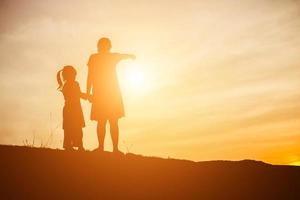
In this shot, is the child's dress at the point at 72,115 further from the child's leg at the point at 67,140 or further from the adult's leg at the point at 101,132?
the adult's leg at the point at 101,132

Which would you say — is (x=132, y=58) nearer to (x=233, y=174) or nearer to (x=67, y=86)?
(x=67, y=86)

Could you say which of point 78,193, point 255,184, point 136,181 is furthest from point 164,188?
point 255,184

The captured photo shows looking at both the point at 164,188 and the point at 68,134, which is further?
the point at 68,134

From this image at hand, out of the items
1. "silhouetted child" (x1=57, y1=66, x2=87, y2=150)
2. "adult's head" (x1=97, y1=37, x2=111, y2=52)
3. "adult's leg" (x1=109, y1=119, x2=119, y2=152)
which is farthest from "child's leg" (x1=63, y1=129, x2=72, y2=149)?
"adult's head" (x1=97, y1=37, x2=111, y2=52)

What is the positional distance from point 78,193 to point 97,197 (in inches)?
14.0

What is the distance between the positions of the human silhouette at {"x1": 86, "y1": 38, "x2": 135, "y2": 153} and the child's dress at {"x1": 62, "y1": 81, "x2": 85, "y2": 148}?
703 millimetres

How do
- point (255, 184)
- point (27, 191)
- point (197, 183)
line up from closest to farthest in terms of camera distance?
point (27, 191), point (197, 183), point (255, 184)

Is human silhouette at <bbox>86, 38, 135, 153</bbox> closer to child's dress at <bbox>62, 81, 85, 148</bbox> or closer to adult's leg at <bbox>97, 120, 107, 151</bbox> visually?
adult's leg at <bbox>97, 120, 107, 151</bbox>

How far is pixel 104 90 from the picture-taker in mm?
11398

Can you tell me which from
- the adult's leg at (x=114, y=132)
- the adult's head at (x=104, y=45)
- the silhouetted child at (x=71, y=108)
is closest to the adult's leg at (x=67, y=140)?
the silhouetted child at (x=71, y=108)

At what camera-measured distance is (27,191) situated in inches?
337

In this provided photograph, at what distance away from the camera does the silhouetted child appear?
12117 millimetres

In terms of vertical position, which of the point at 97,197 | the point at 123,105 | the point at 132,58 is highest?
the point at 132,58

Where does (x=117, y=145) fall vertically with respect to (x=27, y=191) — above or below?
above
